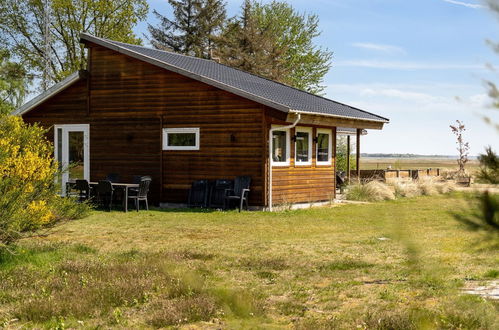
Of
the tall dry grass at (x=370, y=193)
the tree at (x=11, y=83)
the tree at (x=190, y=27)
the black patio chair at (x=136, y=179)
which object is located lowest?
the tall dry grass at (x=370, y=193)

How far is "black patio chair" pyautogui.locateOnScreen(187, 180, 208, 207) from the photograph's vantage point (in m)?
17.6

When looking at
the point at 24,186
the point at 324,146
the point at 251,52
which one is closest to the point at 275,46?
the point at 251,52

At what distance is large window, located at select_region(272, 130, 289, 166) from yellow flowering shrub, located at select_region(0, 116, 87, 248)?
9020 mm

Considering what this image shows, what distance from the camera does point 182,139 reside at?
60.2 ft

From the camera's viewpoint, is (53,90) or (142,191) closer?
(142,191)

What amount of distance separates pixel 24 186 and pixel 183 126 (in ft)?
33.1

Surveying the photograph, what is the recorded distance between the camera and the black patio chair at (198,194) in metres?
17.6

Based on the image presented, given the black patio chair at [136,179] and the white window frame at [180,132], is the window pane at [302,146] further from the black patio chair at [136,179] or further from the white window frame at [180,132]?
the black patio chair at [136,179]

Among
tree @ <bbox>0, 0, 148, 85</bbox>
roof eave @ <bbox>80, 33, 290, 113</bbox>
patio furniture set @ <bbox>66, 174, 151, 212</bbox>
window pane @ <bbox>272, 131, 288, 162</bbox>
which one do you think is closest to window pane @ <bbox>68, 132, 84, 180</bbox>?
patio furniture set @ <bbox>66, 174, 151, 212</bbox>

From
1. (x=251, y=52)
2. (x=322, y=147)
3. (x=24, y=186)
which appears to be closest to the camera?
(x=24, y=186)

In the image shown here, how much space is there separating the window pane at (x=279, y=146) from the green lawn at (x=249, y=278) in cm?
465

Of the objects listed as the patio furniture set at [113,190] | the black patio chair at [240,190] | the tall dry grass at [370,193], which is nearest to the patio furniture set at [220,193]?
the black patio chair at [240,190]

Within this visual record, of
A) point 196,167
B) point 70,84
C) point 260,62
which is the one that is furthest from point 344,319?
point 260,62

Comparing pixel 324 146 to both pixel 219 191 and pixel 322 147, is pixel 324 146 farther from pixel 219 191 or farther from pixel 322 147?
pixel 219 191
